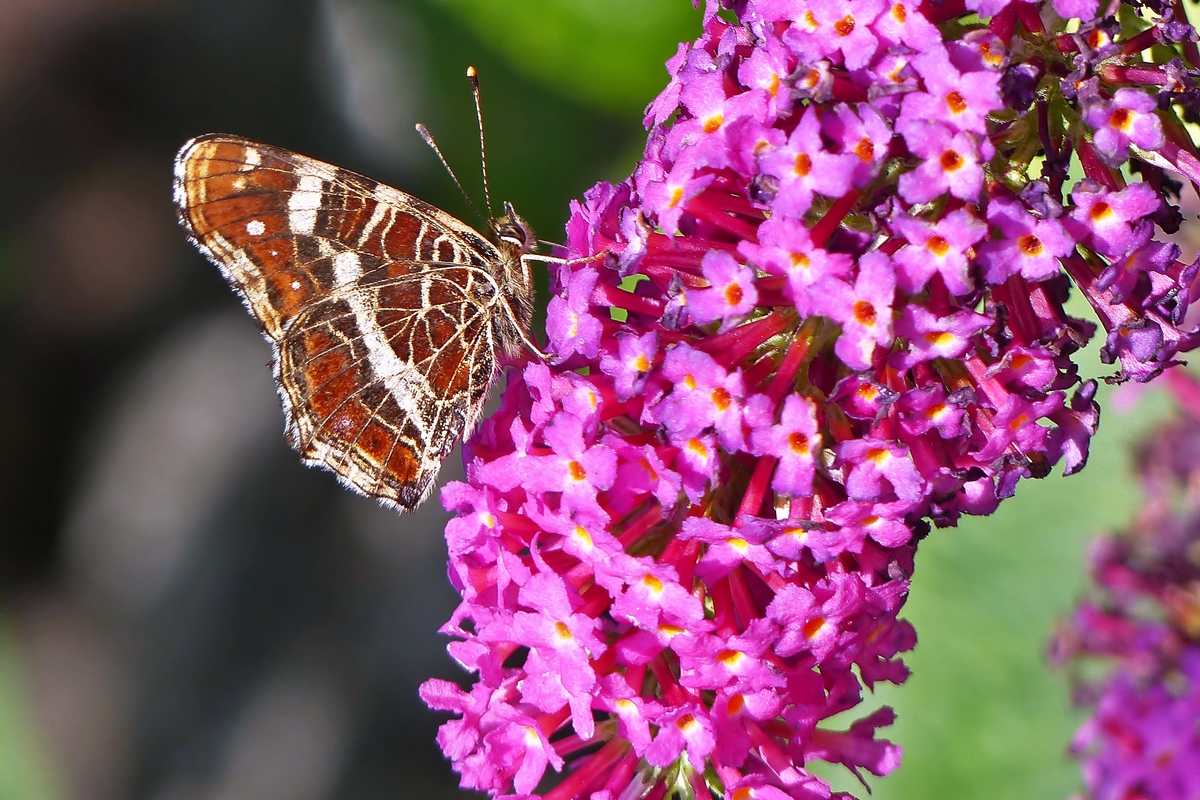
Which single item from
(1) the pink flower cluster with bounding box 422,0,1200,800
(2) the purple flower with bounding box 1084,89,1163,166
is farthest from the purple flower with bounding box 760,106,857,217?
(2) the purple flower with bounding box 1084,89,1163,166

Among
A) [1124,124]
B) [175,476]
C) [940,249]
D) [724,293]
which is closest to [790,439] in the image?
[724,293]

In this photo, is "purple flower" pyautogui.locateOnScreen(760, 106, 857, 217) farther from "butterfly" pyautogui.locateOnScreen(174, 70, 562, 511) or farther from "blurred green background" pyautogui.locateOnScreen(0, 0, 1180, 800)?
"blurred green background" pyautogui.locateOnScreen(0, 0, 1180, 800)

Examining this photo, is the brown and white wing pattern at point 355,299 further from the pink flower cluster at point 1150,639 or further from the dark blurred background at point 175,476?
the dark blurred background at point 175,476

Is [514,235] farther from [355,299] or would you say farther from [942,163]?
[942,163]

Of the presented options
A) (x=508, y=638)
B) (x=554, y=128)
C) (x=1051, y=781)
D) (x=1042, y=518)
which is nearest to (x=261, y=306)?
(x=508, y=638)

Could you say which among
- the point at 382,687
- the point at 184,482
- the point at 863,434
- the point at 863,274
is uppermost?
the point at 863,274

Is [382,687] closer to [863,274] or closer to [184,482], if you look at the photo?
[184,482]
